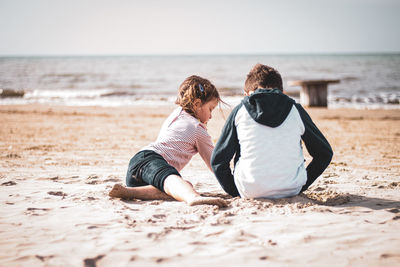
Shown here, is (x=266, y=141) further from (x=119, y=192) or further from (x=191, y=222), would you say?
(x=119, y=192)

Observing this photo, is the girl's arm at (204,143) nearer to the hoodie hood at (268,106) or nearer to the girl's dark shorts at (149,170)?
the girl's dark shorts at (149,170)

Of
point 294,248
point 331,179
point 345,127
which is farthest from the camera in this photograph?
point 345,127

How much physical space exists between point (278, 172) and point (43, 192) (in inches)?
84.6

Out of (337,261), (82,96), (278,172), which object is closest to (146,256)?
(337,261)

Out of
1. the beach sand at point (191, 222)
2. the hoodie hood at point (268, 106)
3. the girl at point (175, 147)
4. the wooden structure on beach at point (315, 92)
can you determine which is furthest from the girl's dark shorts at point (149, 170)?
the wooden structure on beach at point (315, 92)

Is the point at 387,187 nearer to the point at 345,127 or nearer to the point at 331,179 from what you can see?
the point at 331,179

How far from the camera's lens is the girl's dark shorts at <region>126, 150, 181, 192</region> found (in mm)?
3029

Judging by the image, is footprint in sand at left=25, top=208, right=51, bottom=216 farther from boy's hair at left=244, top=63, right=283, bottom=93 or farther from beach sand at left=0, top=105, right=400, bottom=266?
boy's hair at left=244, top=63, right=283, bottom=93

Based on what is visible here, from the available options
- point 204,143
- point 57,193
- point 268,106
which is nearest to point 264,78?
point 268,106

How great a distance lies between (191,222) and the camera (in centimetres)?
243

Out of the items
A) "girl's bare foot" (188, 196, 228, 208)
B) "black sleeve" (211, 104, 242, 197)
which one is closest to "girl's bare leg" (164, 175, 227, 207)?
"girl's bare foot" (188, 196, 228, 208)

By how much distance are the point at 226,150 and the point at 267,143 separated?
0.34 metres

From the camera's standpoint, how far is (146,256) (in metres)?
1.93

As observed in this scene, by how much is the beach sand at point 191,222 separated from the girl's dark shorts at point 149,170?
205mm
